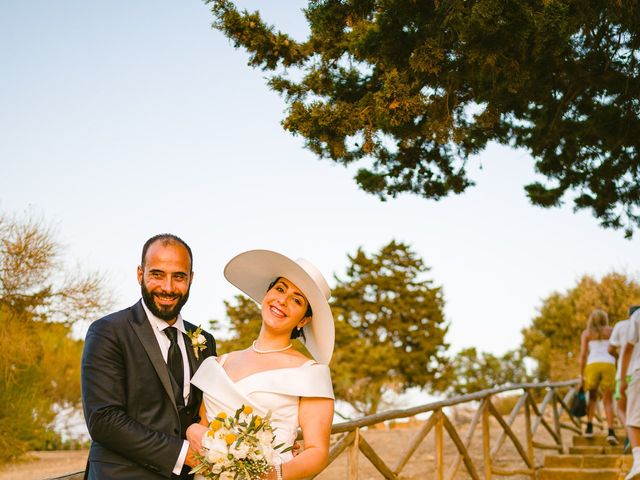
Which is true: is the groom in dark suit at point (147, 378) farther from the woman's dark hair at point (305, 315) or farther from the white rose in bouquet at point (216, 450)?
the woman's dark hair at point (305, 315)

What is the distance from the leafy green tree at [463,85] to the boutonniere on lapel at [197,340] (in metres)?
2.76

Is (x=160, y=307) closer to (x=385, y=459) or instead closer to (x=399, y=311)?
(x=385, y=459)

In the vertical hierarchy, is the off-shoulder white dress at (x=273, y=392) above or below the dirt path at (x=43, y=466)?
below

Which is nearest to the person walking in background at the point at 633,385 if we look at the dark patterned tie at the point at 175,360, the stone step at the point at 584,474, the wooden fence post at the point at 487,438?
the stone step at the point at 584,474

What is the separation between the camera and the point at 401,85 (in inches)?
211

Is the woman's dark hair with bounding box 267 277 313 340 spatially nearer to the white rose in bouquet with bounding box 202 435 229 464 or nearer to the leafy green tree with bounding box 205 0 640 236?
the white rose in bouquet with bounding box 202 435 229 464

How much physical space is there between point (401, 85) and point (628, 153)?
13.7ft

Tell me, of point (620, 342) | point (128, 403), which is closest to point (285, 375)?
point (128, 403)

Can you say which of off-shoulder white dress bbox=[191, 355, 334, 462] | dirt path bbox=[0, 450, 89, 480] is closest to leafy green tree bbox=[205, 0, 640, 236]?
off-shoulder white dress bbox=[191, 355, 334, 462]

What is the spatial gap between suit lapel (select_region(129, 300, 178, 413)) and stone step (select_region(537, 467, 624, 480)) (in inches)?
292

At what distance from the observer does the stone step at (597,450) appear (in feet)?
33.9

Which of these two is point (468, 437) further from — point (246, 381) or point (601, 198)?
point (246, 381)

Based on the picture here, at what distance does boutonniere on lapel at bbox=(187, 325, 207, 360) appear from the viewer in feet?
10.6

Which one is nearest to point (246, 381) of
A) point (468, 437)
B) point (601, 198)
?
point (468, 437)
